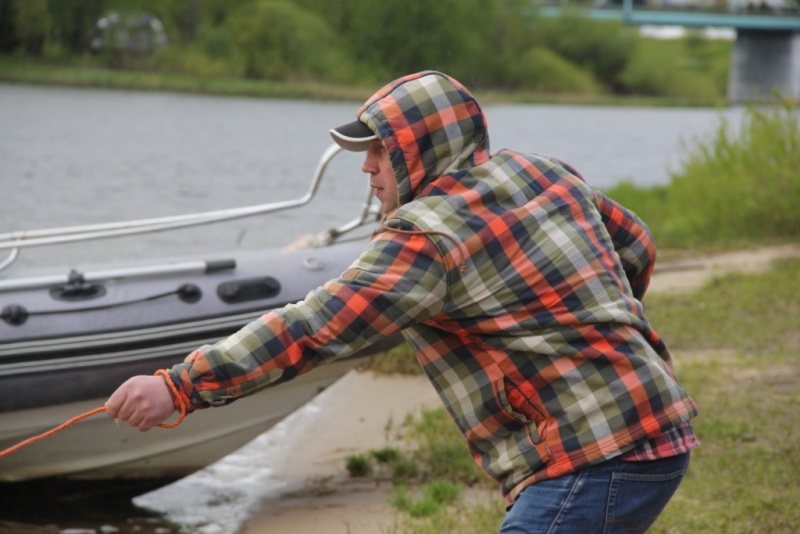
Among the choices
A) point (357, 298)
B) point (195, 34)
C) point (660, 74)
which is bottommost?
point (660, 74)

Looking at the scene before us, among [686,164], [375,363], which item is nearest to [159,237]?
[686,164]

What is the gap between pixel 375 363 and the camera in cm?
727

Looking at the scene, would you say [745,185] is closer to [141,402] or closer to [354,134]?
[354,134]

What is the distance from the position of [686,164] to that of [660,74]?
150ft

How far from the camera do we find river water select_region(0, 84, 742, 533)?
40.9 ft

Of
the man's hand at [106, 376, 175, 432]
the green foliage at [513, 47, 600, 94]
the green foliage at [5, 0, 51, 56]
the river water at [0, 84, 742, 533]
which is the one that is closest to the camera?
the man's hand at [106, 376, 175, 432]

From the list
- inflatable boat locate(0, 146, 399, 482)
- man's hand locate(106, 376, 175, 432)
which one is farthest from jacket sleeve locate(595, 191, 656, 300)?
inflatable boat locate(0, 146, 399, 482)

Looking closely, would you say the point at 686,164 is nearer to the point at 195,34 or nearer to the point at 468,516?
the point at 468,516

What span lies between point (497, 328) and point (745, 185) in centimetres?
1123

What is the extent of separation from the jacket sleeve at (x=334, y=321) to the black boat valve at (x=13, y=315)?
9.13 ft

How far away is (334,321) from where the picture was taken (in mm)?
2168

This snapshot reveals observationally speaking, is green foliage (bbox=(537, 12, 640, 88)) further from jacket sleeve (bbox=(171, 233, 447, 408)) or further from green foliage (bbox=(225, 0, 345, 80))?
jacket sleeve (bbox=(171, 233, 447, 408))

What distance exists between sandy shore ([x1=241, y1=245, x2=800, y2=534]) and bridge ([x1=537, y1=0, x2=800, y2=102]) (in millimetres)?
49274

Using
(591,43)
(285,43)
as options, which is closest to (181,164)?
(285,43)
